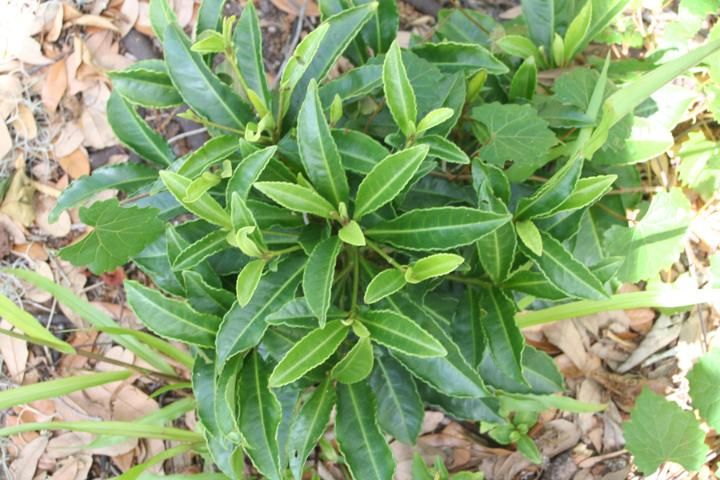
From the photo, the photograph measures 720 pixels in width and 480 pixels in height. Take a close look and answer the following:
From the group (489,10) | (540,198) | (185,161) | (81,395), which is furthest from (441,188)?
(81,395)

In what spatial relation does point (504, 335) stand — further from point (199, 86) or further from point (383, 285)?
point (199, 86)

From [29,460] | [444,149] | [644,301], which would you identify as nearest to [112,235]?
[444,149]

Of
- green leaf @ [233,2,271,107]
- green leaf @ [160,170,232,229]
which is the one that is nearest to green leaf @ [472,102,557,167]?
green leaf @ [233,2,271,107]

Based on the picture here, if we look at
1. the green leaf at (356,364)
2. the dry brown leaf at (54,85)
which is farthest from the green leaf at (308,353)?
the dry brown leaf at (54,85)

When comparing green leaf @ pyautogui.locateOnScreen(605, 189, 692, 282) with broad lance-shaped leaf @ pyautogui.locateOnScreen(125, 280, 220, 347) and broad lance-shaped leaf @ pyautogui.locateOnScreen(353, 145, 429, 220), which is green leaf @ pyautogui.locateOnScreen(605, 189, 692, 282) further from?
broad lance-shaped leaf @ pyautogui.locateOnScreen(125, 280, 220, 347)

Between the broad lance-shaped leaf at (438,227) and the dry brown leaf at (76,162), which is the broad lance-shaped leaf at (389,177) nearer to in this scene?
the broad lance-shaped leaf at (438,227)

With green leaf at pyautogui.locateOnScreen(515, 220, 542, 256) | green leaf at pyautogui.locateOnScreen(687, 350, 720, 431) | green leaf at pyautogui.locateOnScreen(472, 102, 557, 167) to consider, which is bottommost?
green leaf at pyautogui.locateOnScreen(687, 350, 720, 431)

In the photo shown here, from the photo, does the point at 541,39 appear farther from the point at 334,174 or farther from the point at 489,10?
the point at 334,174
